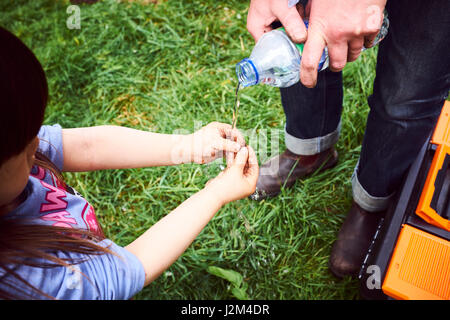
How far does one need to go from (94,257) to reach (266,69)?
71 centimetres

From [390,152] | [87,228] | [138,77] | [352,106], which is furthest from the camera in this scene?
[138,77]

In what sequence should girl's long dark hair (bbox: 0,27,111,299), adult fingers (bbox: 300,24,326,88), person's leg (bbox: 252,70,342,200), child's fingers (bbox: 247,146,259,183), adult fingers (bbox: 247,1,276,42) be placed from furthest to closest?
person's leg (bbox: 252,70,342,200), child's fingers (bbox: 247,146,259,183), adult fingers (bbox: 247,1,276,42), adult fingers (bbox: 300,24,326,88), girl's long dark hair (bbox: 0,27,111,299)

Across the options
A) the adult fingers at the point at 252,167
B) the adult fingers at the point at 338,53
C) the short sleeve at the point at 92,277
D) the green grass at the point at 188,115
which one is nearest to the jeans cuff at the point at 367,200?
the green grass at the point at 188,115

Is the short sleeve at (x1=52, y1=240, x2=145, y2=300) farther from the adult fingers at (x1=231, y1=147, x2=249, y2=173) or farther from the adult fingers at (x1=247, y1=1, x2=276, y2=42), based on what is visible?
the adult fingers at (x1=247, y1=1, x2=276, y2=42)

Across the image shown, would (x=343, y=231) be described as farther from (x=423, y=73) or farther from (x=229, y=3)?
(x=229, y=3)

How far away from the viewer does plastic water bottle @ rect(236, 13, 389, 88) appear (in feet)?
3.46

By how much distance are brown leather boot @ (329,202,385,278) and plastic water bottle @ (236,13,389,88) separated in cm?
79

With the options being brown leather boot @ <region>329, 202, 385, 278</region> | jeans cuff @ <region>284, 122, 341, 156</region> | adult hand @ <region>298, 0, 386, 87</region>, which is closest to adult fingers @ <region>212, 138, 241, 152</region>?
adult hand @ <region>298, 0, 386, 87</region>

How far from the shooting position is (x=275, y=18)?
3.63 ft

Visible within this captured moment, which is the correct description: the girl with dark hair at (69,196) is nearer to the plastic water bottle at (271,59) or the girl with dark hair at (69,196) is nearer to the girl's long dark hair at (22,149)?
the girl's long dark hair at (22,149)

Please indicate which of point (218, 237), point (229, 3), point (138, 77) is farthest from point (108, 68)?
point (218, 237)

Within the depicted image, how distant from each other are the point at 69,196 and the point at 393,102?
1035 mm

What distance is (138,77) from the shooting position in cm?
233

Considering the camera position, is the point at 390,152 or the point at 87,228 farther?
the point at 390,152
